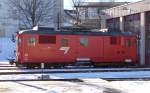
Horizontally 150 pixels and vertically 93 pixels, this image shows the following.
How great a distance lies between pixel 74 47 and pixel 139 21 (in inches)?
333

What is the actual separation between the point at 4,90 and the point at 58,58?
14.6 metres

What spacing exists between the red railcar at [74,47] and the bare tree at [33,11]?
26.1m

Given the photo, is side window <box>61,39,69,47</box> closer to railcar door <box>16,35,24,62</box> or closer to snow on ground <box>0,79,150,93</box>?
railcar door <box>16,35,24,62</box>

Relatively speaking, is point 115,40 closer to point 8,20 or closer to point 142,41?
point 142,41

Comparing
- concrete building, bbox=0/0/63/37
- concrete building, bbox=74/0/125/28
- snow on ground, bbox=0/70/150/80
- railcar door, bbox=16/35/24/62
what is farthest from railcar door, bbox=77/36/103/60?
concrete building, bbox=0/0/63/37

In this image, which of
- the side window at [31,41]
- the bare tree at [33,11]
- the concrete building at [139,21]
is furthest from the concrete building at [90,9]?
the side window at [31,41]

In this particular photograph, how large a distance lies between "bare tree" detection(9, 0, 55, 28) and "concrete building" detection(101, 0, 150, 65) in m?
19.4

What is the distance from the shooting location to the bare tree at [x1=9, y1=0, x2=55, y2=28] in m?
63.4

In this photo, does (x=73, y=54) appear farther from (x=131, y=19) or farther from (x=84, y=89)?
(x=84, y=89)

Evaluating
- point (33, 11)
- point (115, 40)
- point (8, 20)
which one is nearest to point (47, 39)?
point (115, 40)

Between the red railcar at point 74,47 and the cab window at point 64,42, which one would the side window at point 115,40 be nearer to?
the red railcar at point 74,47

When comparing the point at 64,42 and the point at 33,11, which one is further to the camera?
the point at 33,11

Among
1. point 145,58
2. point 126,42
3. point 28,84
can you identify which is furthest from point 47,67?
point 28,84

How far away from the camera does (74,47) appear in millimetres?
34656
